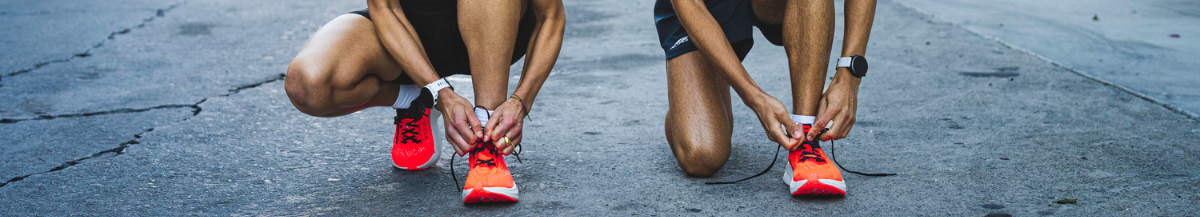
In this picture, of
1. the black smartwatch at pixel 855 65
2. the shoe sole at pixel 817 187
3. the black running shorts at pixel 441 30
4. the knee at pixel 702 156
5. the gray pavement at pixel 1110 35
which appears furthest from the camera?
the gray pavement at pixel 1110 35

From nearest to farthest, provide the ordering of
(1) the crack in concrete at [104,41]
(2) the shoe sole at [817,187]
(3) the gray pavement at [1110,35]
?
(2) the shoe sole at [817,187] → (3) the gray pavement at [1110,35] → (1) the crack in concrete at [104,41]

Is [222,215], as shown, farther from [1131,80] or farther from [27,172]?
[1131,80]

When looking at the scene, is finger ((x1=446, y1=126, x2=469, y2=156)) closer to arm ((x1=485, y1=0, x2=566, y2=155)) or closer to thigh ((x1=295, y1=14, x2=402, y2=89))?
arm ((x1=485, y1=0, x2=566, y2=155))

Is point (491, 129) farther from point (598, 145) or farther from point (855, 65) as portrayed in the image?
point (855, 65)

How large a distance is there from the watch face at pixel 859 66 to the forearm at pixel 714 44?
0.23m

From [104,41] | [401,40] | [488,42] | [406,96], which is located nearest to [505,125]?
[488,42]

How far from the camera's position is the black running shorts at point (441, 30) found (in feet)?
7.76

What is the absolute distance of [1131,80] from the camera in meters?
3.53

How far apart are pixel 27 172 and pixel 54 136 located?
0.52 meters

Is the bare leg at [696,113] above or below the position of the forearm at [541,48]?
below

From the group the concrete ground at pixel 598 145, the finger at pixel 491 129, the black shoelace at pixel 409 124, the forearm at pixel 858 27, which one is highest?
the forearm at pixel 858 27

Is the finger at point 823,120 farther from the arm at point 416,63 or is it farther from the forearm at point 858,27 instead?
the arm at point 416,63

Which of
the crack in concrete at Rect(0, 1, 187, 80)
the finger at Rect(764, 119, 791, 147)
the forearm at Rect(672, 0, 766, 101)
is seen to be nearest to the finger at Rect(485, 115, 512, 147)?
the forearm at Rect(672, 0, 766, 101)


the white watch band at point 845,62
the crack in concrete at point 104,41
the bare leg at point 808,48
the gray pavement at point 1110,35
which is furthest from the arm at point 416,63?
the crack in concrete at point 104,41
